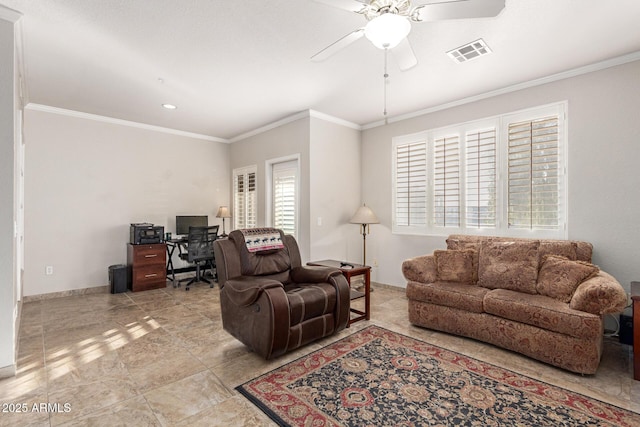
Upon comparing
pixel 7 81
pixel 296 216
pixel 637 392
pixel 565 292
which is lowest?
pixel 637 392

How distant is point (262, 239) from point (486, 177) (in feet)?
9.55

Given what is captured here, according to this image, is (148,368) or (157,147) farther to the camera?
(157,147)

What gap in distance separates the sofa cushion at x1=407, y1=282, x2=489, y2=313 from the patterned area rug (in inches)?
19.5

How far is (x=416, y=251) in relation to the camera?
459 centimetres

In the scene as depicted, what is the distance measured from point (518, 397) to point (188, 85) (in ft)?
14.2

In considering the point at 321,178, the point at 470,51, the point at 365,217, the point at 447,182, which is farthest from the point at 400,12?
the point at 365,217

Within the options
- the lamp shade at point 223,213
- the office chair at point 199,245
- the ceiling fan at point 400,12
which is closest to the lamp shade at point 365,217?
the office chair at point 199,245

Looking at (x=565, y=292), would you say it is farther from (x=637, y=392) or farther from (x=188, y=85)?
(x=188, y=85)

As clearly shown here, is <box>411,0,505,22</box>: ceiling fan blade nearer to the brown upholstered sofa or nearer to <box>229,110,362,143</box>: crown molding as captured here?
the brown upholstered sofa

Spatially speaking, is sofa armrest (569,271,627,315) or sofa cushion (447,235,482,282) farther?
sofa cushion (447,235,482,282)

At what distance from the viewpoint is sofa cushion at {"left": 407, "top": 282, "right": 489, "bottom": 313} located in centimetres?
294

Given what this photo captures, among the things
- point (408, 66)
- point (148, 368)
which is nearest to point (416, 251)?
point (408, 66)

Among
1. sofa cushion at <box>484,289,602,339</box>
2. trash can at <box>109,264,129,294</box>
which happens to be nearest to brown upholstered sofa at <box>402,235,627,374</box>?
sofa cushion at <box>484,289,602,339</box>

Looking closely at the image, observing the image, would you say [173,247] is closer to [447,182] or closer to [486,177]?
[447,182]
